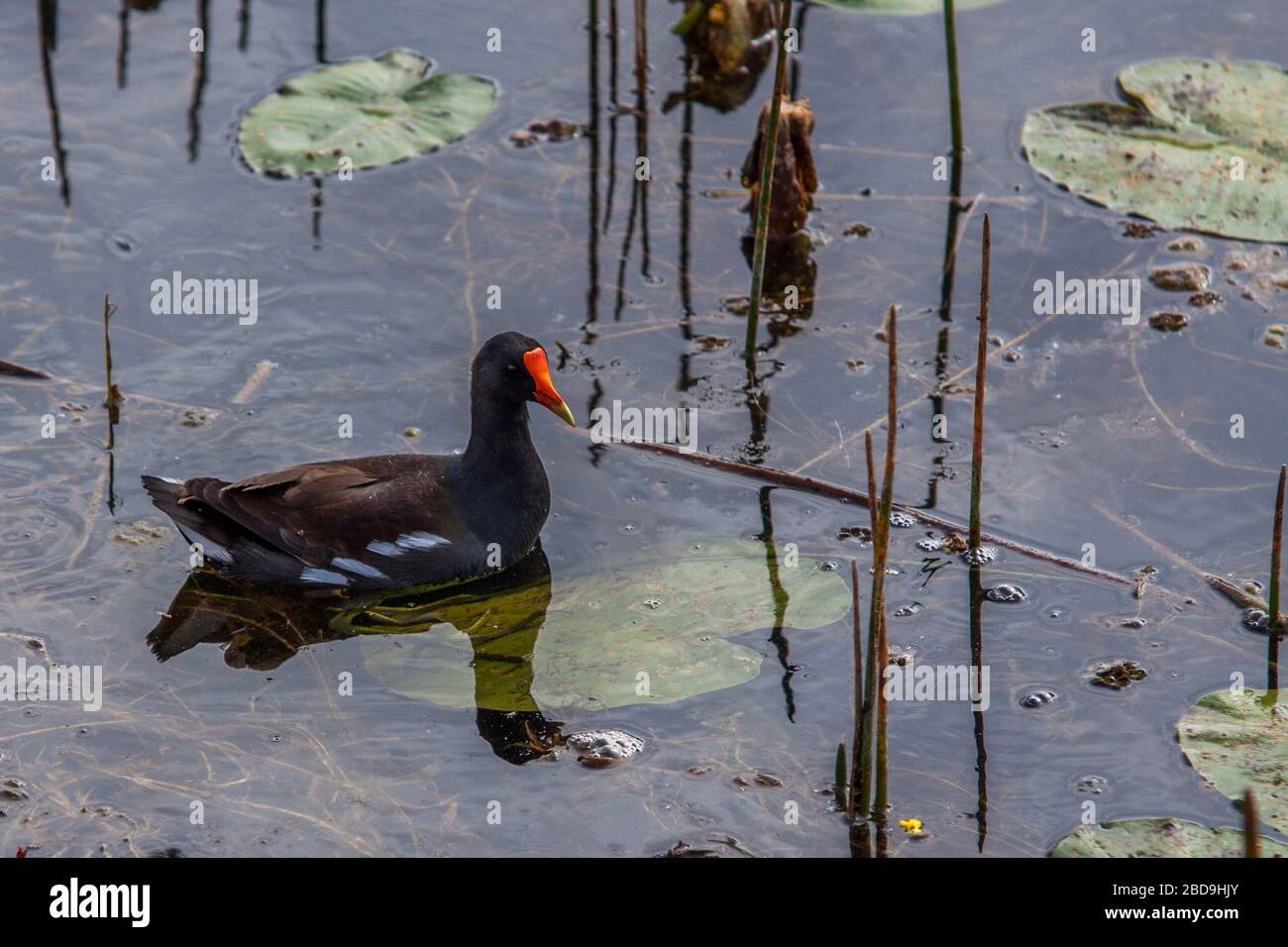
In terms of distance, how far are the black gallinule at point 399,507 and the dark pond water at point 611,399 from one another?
30 centimetres

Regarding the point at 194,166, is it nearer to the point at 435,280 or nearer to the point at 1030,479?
the point at 435,280

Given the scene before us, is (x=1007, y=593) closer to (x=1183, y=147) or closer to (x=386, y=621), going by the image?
(x=386, y=621)

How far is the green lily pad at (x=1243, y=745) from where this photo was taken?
17.4ft

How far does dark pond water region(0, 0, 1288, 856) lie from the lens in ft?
18.3

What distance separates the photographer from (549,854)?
5305 mm

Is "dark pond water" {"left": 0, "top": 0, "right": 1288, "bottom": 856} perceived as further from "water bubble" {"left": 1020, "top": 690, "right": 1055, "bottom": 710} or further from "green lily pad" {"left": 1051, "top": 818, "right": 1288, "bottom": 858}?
"green lily pad" {"left": 1051, "top": 818, "right": 1288, "bottom": 858}

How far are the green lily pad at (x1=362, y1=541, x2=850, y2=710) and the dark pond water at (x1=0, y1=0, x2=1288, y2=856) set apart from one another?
0.10 m

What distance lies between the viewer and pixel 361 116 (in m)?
8.79

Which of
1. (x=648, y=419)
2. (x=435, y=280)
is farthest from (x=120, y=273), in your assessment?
(x=648, y=419)

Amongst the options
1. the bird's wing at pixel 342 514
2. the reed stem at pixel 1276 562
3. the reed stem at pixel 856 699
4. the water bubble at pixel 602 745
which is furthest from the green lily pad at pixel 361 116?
the reed stem at pixel 1276 562

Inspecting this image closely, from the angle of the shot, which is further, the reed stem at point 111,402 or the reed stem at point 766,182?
the reed stem at point 111,402

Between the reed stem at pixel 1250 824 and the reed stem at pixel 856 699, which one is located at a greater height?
the reed stem at pixel 1250 824

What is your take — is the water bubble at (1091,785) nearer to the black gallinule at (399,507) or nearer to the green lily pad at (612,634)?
the green lily pad at (612,634)

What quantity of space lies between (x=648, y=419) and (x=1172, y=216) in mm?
A: 2996
